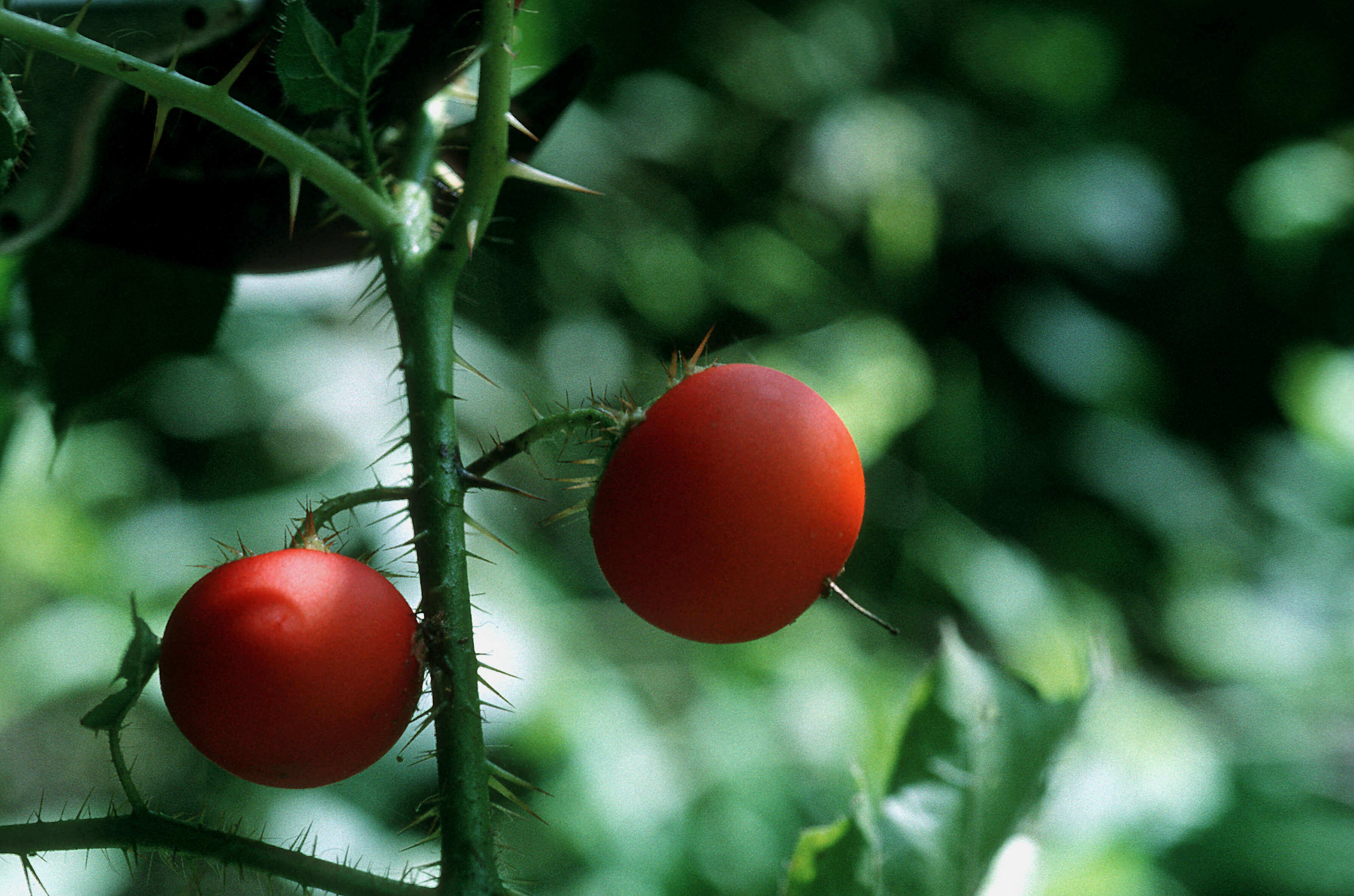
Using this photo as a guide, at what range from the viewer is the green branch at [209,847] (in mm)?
335

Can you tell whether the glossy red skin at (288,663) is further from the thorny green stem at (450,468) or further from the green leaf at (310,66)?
the green leaf at (310,66)

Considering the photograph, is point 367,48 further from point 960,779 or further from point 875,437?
point 875,437

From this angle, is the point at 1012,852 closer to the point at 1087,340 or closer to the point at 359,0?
the point at 359,0

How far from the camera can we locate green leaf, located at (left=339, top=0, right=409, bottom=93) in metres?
0.36

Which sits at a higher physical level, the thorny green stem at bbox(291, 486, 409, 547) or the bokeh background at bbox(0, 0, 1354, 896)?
the thorny green stem at bbox(291, 486, 409, 547)

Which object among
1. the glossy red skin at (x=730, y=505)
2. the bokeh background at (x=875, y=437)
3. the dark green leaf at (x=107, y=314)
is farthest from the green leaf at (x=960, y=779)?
the dark green leaf at (x=107, y=314)

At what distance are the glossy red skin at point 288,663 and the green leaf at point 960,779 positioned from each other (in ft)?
0.93

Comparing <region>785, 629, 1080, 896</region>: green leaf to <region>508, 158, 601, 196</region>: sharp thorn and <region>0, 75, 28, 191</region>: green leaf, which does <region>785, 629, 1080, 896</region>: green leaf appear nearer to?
<region>508, 158, 601, 196</region>: sharp thorn

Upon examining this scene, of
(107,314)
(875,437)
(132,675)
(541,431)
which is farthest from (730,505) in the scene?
(875,437)

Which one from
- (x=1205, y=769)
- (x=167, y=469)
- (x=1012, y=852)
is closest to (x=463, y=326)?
(x=167, y=469)

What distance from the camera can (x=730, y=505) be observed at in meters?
0.35

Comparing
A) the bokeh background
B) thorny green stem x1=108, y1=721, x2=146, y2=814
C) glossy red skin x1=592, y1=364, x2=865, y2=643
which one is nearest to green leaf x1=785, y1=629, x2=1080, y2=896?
the bokeh background

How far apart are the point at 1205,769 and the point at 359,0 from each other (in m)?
1.23

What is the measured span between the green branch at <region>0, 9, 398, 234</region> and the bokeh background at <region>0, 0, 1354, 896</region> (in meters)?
0.16
